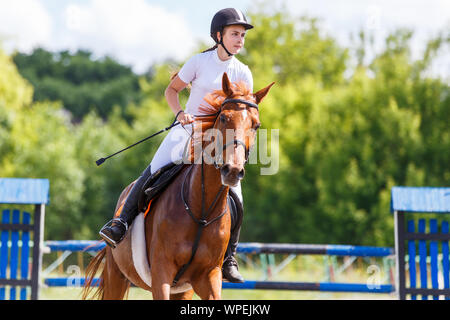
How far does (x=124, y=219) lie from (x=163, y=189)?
0.50 metres

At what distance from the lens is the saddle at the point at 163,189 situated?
479cm

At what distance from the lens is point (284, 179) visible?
1054 inches

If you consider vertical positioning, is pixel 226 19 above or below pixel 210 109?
above

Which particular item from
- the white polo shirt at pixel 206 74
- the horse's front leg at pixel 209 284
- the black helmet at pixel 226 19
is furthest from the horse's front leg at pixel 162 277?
the black helmet at pixel 226 19

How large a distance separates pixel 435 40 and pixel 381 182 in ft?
29.9

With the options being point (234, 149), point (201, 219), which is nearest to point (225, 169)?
point (234, 149)

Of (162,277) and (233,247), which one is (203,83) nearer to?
(233,247)

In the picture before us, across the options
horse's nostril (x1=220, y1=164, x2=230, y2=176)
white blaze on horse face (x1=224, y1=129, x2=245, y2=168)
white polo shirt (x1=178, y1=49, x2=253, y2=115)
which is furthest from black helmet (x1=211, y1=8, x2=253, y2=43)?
horse's nostril (x1=220, y1=164, x2=230, y2=176)

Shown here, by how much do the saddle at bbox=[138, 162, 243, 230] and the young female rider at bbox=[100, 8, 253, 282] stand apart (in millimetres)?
85

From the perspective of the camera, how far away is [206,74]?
4703 mm

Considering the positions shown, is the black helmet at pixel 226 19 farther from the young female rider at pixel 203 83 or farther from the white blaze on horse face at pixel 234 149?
the white blaze on horse face at pixel 234 149
